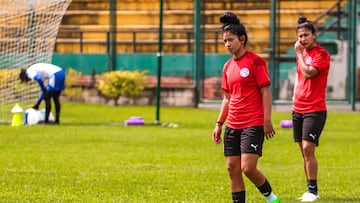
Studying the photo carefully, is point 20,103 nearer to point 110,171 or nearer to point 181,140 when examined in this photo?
point 181,140

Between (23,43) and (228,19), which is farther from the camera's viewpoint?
(23,43)

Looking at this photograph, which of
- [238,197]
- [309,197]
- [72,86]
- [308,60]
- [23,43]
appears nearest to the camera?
[238,197]

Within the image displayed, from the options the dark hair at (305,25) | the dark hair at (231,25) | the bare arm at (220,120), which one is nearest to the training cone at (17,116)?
the dark hair at (305,25)

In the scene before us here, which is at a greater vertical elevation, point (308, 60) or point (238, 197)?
point (308, 60)

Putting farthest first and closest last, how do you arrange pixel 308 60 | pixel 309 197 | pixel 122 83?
pixel 122 83, pixel 308 60, pixel 309 197

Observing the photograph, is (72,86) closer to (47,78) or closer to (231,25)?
(47,78)

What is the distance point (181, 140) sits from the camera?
20.1 m

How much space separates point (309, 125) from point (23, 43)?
38.5 ft

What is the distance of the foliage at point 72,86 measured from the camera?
98.2 ft

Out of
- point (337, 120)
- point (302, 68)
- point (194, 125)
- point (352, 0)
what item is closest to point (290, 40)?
point (352, 0)

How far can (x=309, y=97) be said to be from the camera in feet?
39.7

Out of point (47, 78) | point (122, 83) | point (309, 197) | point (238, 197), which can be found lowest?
point (122, 83)

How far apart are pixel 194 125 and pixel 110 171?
8987 mm

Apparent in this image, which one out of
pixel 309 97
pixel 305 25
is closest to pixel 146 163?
pixel 309 97
